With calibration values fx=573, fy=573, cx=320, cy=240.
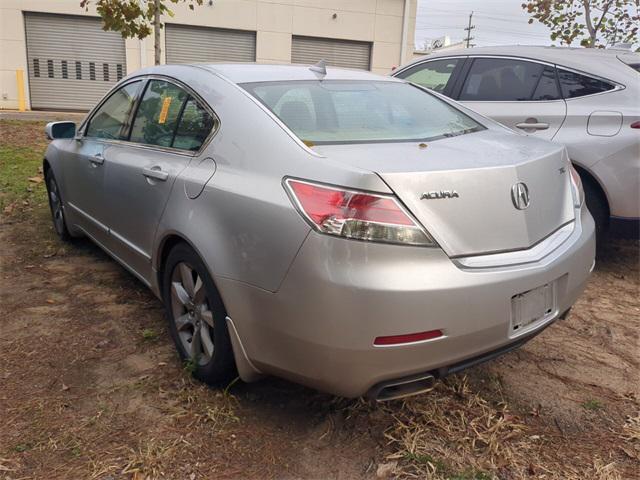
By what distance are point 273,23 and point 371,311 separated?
69.3 ft

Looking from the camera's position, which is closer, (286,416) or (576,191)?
(286,416)

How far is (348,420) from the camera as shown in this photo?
247 cm

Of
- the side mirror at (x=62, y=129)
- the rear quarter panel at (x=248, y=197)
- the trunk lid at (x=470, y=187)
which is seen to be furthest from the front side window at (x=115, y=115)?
the trunk lid at (x=470, y=187)

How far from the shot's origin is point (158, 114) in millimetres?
3246

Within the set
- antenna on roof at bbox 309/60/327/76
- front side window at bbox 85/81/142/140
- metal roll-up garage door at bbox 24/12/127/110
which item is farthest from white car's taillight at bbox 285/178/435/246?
metal roll-up garage door at bbox 24/12/127/110

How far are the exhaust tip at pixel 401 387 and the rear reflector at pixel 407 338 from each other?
182 mm

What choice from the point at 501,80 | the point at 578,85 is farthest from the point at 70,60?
the point at 578,85

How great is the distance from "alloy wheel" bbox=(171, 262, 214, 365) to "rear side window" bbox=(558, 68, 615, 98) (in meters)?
3.28

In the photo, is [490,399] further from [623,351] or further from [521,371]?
[623,351]

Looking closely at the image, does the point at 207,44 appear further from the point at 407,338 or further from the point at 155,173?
the point at 407,338

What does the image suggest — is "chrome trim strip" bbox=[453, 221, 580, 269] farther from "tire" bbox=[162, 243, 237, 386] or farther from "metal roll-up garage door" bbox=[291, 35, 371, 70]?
"metal roll-up garage door" bbox=[291, 35, 371, 70]

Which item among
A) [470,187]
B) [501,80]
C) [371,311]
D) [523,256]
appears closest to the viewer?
[371,311]

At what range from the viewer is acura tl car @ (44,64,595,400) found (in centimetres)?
196

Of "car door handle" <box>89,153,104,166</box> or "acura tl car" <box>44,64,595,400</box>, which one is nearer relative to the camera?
"acura tl car" <box>44,64,595,400</box>
